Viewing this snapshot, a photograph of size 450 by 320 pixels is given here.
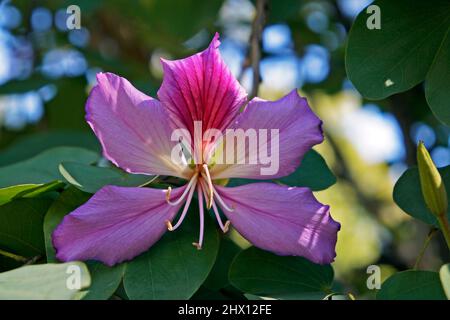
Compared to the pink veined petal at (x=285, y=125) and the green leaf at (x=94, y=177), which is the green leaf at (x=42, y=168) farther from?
the pink veined petal at (x=285, y=125)

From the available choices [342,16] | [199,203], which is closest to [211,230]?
[199,203]

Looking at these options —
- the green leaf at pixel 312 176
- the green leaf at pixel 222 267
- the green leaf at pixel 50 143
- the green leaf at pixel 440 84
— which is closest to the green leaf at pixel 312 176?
the green leaf at pixel 312 176

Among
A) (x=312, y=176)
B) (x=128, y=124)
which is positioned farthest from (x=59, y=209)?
(x=312, y=176)

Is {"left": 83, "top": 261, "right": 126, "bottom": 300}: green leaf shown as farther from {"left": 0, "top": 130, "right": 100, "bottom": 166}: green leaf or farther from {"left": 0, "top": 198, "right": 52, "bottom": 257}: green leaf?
{"left": 0, "top": 130, "right": 100, "bottom": 166}: green leaf

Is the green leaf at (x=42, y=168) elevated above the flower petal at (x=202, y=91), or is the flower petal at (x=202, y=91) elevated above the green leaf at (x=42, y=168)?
the flower petal at (x=202, y=91)

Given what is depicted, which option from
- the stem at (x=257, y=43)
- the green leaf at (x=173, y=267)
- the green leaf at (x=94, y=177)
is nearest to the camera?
the green leaf at (x=173, y=267)

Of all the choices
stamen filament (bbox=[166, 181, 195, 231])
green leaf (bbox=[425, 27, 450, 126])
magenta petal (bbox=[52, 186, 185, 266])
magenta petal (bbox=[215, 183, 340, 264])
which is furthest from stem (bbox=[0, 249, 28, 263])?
green leaf (bbox=[425, 27, 450, 126])

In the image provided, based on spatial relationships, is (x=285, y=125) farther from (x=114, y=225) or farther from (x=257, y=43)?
(x=257, y=43)
